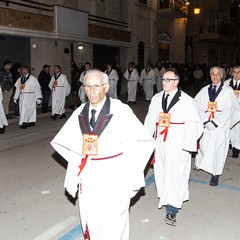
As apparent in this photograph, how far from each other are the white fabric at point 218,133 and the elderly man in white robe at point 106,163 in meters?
3.09

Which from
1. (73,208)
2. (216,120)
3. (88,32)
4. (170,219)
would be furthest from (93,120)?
(88,32)

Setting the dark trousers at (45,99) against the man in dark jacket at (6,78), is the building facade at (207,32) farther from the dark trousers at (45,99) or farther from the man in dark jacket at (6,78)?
the man in dark jacket at (6,78)

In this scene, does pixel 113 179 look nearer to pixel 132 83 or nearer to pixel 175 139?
pixel 175 139

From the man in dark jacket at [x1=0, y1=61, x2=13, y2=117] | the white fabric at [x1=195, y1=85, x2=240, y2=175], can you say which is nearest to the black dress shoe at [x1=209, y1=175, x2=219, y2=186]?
the white fabric at [x1=195, y1=85, x2=240, y2=175]

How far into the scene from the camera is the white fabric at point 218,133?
240 inches

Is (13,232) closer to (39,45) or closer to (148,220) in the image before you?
(148,220)

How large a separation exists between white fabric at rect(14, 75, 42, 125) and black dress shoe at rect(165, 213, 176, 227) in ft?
26.2

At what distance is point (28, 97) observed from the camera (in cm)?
1197

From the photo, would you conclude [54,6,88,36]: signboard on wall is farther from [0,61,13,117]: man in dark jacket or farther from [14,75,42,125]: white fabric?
[14,75,42,125]: white fabric

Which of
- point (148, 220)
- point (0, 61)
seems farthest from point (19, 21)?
point (148, 220)

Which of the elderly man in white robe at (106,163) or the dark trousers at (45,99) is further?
the dark trousers at (45,99)

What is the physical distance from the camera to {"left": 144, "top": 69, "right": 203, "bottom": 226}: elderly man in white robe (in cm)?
472

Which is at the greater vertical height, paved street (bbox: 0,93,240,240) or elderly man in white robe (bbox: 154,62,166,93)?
elderly man in white robe (bbox: 154,62,166,93)

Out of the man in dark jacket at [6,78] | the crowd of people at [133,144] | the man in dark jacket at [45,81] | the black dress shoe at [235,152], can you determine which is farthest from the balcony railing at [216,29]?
the black dress shoe at [235,152]
